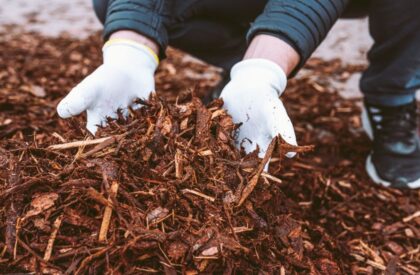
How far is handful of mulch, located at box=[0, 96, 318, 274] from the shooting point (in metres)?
1.21

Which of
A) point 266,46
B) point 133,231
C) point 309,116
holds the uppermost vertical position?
point 266,46

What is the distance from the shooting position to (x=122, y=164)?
1.35 meters

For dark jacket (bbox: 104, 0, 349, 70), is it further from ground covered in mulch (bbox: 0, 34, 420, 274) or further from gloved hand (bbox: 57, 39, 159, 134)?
ground covered in mulch (bbox: 0, 34, 420, 274)

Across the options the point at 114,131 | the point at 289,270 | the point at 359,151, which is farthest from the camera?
the point at 359,151

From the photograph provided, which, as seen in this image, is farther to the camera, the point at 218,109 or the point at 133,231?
the point at 218,109

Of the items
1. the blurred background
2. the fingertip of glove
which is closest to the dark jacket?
the fingertip of glove

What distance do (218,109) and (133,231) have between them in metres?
0.60

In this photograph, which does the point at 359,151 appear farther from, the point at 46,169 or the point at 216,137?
the point at 46,169

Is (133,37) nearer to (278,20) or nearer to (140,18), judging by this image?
(140,18)

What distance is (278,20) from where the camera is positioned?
1.70 metres

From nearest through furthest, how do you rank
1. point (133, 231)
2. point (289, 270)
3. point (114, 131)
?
point (133, 231) → point (289, 270) → point (114, 131)

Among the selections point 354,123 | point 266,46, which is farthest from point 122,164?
point 354,123

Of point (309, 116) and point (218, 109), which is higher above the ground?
point (218, 109)

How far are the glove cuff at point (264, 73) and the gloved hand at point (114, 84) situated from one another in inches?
15.2
